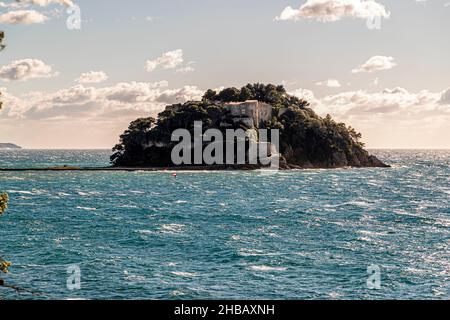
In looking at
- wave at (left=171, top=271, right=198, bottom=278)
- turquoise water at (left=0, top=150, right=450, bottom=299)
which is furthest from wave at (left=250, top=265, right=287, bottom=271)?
wave at (left=171, top=271, right=198, bottom=278)

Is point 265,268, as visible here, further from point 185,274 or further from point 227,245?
point 227,245

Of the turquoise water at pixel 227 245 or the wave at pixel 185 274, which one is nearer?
the turquoise water at pixel 227 245

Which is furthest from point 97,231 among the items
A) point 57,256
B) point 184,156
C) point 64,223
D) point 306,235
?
point 184,156

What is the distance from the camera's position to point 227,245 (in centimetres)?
4869

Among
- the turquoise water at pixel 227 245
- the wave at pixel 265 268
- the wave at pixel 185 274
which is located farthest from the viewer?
the wave at pixel 265 268

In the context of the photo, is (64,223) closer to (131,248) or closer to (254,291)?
(131,248)

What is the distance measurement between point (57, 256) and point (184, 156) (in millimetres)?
143462

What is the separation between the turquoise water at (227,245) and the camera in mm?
34625

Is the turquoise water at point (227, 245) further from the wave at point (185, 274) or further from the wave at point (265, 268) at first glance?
the wave at point (265, 268)

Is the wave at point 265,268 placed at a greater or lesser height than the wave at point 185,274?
greater

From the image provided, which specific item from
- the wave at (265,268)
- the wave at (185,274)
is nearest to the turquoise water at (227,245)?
the wave at (185,274)

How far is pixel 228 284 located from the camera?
116 ft
